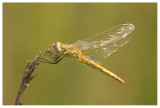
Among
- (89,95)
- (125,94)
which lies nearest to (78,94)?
(89,95)

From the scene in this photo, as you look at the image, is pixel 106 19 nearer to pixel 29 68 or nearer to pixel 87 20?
pixel 87 20

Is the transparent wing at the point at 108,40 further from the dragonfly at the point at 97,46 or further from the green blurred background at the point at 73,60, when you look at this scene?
the green blurred background at the point at 73,60

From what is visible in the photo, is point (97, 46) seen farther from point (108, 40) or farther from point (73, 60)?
point (73, 60)

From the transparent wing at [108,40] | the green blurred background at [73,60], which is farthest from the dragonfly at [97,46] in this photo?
the green blurred background at [73,60]

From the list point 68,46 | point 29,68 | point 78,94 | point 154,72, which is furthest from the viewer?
point 154,72

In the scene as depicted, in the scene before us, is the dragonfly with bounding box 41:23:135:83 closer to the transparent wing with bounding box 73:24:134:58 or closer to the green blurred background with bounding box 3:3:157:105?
the transparent wing with bounding box 73:24:134:58

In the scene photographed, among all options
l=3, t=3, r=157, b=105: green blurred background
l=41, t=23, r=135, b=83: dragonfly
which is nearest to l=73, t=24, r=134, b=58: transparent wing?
l=41, t=23, r=135, b=83: dragonfly
